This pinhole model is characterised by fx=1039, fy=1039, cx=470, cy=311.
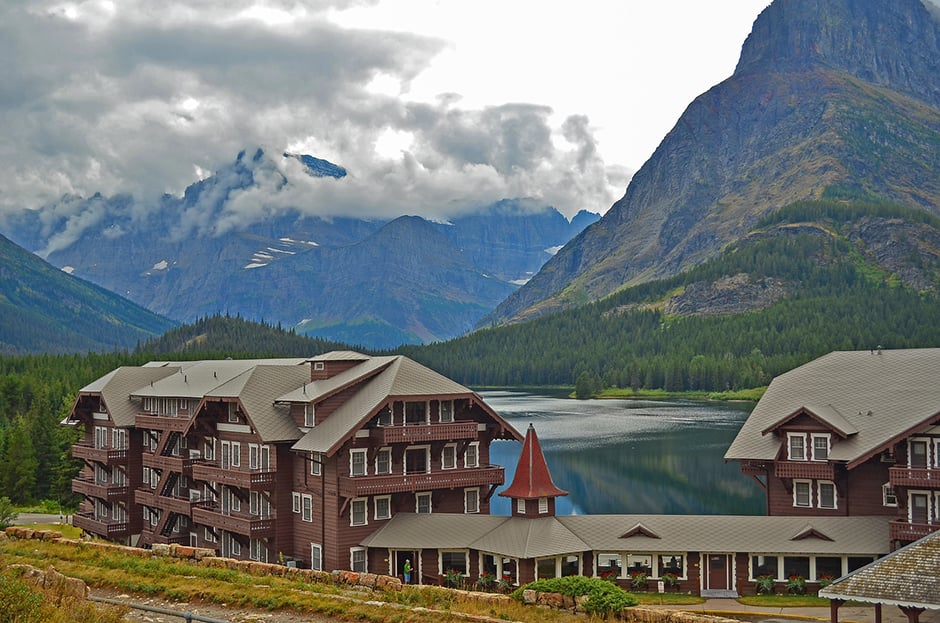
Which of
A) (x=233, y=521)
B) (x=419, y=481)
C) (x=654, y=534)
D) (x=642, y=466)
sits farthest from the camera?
(x=642, y=466)

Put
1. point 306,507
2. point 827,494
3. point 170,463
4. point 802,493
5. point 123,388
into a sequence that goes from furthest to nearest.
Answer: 1. point 123,388
2. point 170,463
3. point 306,507
4. point 802,493
5. point 827,494

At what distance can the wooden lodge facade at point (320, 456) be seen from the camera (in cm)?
5719

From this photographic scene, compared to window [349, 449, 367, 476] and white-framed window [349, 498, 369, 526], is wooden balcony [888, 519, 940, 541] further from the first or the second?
window [349, 449, 367, 476]

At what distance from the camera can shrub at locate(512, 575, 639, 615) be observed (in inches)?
1289

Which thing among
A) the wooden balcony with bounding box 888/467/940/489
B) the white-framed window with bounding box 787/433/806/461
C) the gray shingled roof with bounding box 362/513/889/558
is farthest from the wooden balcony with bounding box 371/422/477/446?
the wooden balcony with bounding box 888/467/940/489

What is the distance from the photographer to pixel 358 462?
5769 centimetres

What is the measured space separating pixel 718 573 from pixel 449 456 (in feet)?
56.2

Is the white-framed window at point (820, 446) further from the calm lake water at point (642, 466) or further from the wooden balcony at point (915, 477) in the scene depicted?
the calm lake water at point (642, 466)

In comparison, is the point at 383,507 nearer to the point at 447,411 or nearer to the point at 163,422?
the point at 447,411

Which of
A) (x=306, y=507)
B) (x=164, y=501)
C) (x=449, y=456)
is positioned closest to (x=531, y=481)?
(x=449, y=456)

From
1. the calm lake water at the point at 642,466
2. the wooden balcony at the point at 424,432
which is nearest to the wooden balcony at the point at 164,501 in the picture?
the wooden balcony at the point at 424,432

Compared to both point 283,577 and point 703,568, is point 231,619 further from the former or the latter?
point 703,568

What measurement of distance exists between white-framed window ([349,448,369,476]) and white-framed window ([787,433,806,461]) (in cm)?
2336

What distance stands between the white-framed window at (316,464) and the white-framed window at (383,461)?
3.12 meters
